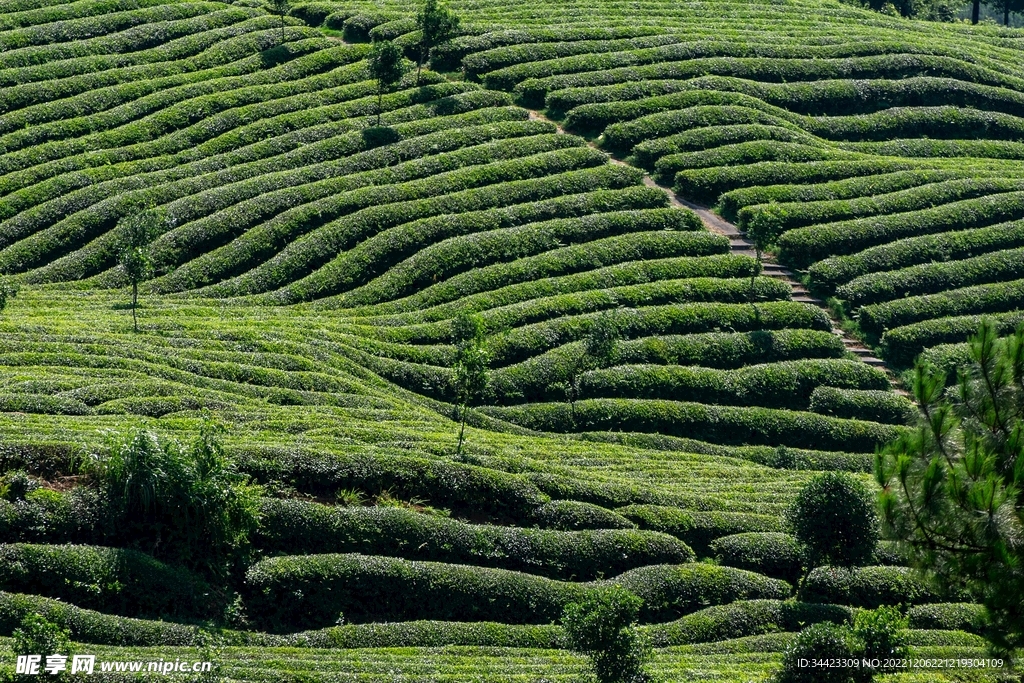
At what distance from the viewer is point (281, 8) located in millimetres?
78062

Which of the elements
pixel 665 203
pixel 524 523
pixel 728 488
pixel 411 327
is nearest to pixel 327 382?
pixel 411 327

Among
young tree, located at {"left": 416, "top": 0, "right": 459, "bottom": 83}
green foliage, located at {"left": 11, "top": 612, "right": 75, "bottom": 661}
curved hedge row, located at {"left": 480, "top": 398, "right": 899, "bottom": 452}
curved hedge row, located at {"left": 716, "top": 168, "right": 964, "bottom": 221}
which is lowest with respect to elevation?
curved hedge row, located at {"left": 480, "top": 398, "right": 899, "bottom": 452}

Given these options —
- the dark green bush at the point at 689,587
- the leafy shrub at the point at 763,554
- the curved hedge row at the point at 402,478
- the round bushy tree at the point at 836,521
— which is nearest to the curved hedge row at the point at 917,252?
the leafy shrub at the point at 763,554

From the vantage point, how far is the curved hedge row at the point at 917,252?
200ft

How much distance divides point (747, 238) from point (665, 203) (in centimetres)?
482

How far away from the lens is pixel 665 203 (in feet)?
211

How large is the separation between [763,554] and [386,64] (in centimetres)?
3981

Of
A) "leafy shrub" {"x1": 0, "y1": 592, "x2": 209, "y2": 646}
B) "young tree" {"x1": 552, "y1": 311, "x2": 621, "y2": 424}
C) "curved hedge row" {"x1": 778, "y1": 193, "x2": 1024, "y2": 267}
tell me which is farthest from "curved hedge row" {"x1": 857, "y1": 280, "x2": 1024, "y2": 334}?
"leafy shrub" {"x1": 0, "y1": 592, "x2": 209, "y2": 646}

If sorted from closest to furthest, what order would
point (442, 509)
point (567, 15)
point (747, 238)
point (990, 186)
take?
point (442, 509) → point (747, 238) → point (990, 186) → point (567, 15)

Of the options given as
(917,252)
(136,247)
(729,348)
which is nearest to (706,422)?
(729,348)

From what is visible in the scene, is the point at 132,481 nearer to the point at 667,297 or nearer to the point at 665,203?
the point at 667,297

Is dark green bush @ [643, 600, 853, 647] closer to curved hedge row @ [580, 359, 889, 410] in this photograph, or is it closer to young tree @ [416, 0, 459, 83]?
curved hedge row @ [580, 359, 889, 410]

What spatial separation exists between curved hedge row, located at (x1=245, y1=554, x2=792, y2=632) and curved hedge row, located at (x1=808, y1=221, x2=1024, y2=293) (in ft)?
99.8

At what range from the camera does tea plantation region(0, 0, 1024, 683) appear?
31.6 m
